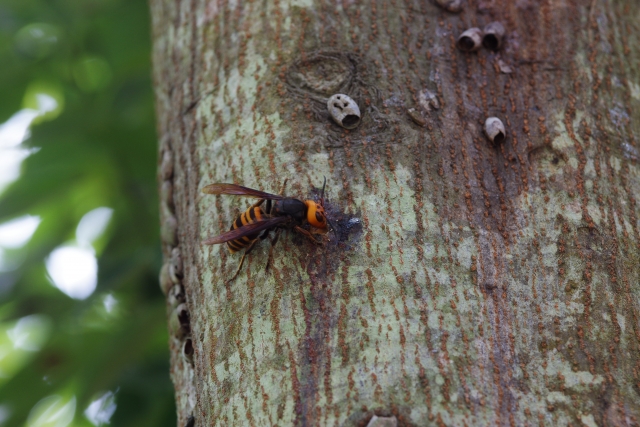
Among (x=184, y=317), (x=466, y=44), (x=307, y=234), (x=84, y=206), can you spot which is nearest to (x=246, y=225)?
(x=307, y=234)

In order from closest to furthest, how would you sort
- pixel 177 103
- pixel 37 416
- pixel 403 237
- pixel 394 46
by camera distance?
pixel 403 237
pixel 394 46
pixel 177 103
pixel 37 416

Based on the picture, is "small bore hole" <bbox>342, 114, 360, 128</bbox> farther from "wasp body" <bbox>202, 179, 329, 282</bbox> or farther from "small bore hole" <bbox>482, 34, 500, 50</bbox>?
"small bore hole" <bbox>482, 34, 500, 50</bbox>

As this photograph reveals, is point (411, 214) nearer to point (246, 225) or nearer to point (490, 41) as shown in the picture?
point (246, 225)

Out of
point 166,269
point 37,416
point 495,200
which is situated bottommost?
point 37,416

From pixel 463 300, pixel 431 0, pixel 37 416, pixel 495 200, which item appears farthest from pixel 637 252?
pixel 37 416

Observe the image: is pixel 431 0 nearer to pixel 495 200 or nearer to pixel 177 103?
A: pixel 495 200

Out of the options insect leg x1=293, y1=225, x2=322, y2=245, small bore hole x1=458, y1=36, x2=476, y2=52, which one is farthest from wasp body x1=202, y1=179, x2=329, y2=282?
small bore hole x1=458, y1=36, x2=476, y2=52

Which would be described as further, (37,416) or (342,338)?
(37,416)
